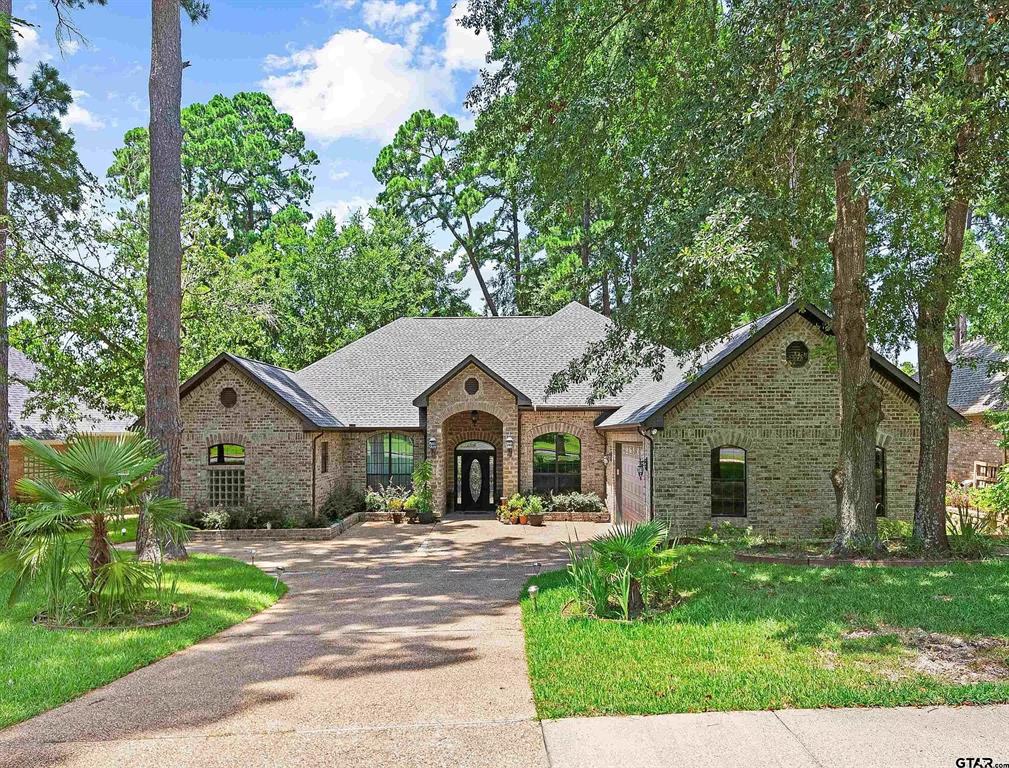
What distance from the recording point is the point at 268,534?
63.7 feet

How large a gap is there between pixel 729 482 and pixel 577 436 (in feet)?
23.1

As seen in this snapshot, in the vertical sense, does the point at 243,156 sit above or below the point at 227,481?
above

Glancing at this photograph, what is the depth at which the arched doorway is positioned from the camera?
2514cm

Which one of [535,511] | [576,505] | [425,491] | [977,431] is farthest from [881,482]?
[977,431]

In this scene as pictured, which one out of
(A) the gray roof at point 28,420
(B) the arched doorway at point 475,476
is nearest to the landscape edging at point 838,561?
(B) the arched doorway at point 475,476

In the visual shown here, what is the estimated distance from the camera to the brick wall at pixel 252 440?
20844 millimetres

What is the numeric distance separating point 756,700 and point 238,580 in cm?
968

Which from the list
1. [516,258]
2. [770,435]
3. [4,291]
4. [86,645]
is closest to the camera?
[86,645]

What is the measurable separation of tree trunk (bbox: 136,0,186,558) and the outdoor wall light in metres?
10.4

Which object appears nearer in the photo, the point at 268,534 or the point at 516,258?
the point at 268,534

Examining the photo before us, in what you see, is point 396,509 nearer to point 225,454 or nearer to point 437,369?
point 225,454

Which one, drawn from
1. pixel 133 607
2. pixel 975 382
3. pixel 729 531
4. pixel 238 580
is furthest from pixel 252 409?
pixel 975 382

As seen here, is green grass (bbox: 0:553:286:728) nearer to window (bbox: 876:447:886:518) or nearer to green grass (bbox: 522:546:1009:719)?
green grass (bbox: 522:546:1009:719)

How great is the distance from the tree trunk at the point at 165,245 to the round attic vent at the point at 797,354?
13427mm
